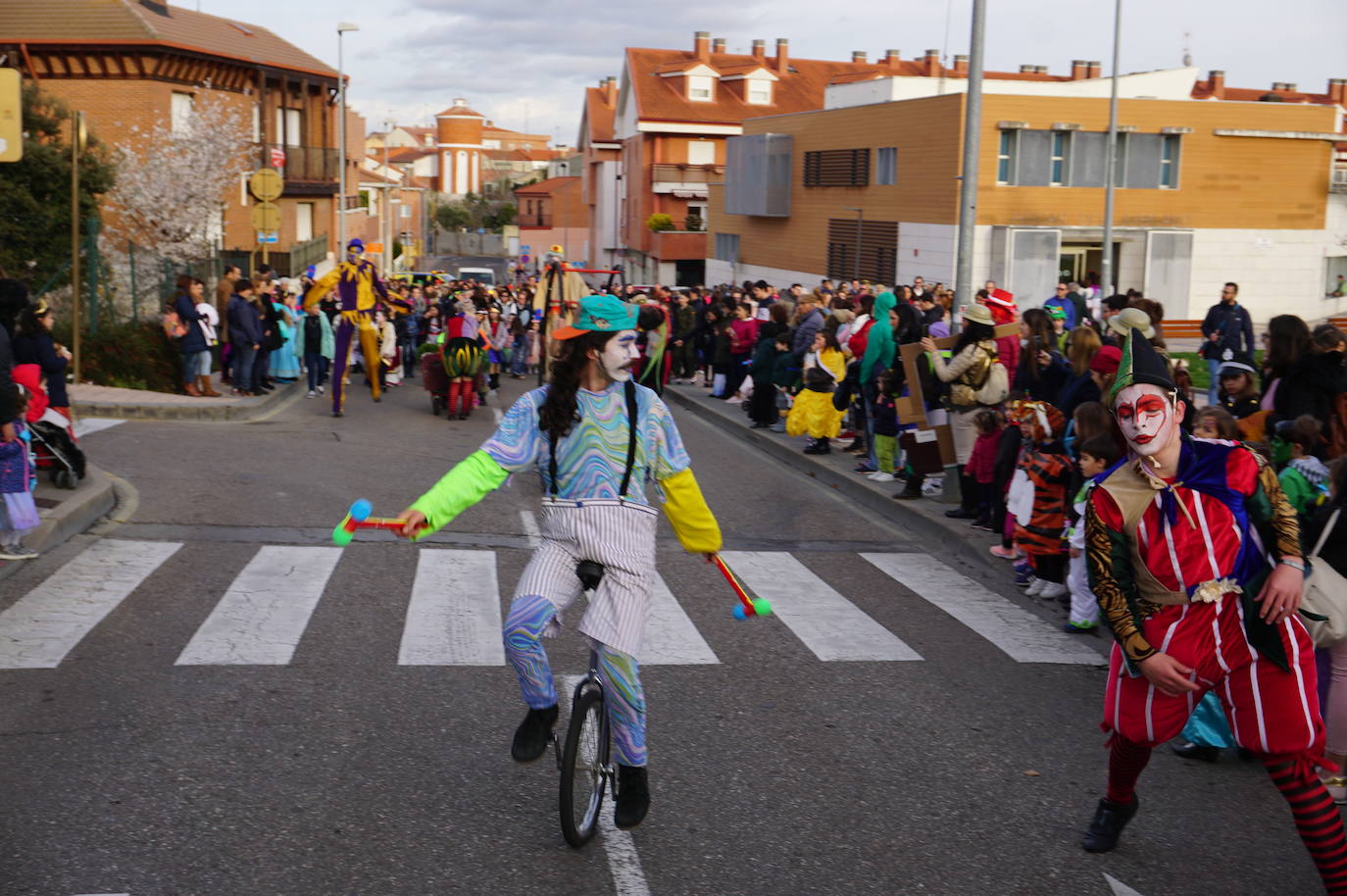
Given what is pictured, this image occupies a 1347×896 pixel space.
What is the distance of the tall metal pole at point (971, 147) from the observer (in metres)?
16.4

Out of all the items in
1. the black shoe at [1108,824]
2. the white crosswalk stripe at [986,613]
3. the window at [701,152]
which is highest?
the window at [701,152]

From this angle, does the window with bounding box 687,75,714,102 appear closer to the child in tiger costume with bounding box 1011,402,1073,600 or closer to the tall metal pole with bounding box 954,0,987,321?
the tall metal pole with bounding box 954,0,987,321

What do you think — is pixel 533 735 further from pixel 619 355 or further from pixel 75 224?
pixel 75 224

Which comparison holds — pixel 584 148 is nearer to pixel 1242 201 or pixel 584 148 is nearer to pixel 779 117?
pixel 779 117

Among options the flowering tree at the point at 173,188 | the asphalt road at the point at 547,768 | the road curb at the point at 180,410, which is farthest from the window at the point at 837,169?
the asphalt road at the point at 547,768

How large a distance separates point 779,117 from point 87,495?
4592cm

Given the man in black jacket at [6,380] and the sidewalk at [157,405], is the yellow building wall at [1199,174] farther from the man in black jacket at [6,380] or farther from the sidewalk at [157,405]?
the man in black jacket at [6,380]

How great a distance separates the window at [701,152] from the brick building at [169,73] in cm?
2486

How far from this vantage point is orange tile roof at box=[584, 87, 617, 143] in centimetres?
8681

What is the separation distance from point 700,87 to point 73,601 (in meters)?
68.8

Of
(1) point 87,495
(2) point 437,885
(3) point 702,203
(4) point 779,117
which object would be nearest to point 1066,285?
(1) point 87,495

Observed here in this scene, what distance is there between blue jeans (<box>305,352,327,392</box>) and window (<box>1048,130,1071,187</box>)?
2578 cm

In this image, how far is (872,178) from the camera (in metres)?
45.4

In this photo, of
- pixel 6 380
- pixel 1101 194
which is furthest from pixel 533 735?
pixel 1101 194
